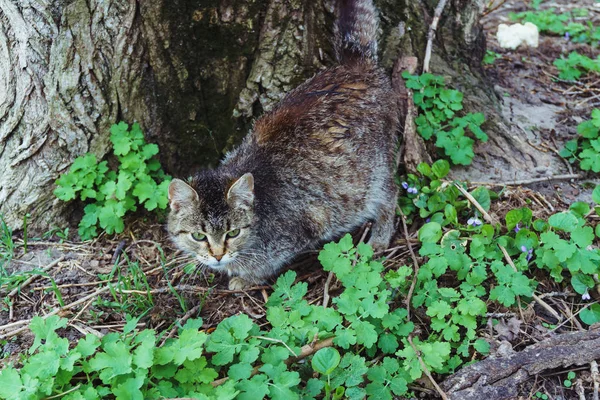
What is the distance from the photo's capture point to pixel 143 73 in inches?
152

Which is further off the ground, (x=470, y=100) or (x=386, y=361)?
(x=470, y=100)

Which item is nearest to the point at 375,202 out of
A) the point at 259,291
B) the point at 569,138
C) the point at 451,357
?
the point at 259,291

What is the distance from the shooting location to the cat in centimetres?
351

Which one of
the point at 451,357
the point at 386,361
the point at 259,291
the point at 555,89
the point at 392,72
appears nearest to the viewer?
the point at 386,361

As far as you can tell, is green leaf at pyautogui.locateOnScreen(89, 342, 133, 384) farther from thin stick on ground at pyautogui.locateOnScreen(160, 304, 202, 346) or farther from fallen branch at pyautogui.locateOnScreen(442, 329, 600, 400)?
fallen branch at pyautogui.locateOnScreen(442, 329, 600, 400)

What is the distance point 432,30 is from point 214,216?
7.79 ft

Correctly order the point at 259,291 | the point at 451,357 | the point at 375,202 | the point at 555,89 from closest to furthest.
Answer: the point at 451,357 → the point at 259,291 → the point at 375,202 → the point at 555,89

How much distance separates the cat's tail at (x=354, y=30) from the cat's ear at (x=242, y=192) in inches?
51.7

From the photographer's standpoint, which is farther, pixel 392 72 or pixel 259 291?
pixel 392 72

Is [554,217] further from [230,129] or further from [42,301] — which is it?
[42,301]

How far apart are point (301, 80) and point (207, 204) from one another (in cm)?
129

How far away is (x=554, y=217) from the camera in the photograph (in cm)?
346

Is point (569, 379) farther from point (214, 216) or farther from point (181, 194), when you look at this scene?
point (181, 194)

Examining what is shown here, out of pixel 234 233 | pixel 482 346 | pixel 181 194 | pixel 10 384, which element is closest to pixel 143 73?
pixel 181 194
